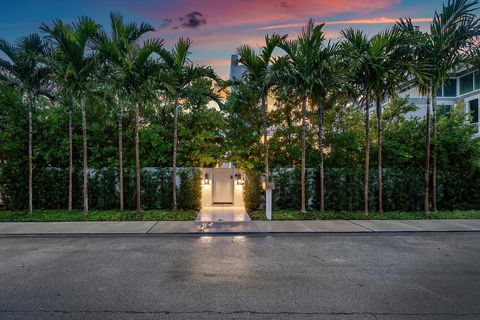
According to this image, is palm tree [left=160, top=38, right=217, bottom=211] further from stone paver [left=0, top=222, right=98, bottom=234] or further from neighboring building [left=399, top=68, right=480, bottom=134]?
neighboring building [left=399, top=68, right=480, bottom=134]

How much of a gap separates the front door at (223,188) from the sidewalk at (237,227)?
4.82 meters

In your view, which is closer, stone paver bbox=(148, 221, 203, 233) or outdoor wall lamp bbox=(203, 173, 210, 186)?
stone paver bbox=(148, 221, 203, 233)

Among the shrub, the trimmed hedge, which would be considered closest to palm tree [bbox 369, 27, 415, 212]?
the trimmed hedge

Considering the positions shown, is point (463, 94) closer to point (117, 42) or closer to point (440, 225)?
point (440, 225)

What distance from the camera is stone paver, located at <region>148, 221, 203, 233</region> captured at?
8.53 m

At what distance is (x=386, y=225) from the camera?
9.45 meters

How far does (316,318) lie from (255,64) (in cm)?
930

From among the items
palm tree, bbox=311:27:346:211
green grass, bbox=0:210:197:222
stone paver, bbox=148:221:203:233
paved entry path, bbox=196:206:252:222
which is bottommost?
paved entry path, bbox=196:206:252:222

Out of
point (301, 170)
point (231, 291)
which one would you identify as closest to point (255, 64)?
point (301, 170)

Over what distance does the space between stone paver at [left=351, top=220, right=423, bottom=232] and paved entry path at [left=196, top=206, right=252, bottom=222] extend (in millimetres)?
4088

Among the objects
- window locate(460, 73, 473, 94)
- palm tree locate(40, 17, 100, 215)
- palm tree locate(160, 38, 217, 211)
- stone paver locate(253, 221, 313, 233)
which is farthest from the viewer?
window locate(460, 73, 473, 94)

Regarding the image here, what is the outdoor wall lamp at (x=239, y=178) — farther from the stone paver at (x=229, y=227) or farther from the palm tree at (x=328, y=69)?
the palm tree at (x=328, y=69)

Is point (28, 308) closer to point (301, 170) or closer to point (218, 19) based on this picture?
point (301, 170)

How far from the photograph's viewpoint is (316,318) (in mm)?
3574
